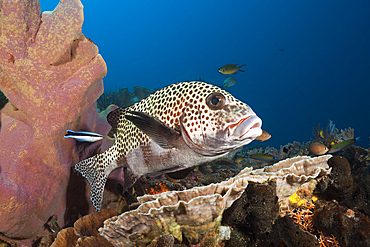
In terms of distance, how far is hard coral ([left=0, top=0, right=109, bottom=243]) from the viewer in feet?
7.34

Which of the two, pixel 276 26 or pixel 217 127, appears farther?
pixel 276 26

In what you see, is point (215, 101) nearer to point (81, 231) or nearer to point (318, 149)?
point (81, 231)

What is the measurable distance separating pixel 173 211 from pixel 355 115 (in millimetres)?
116480

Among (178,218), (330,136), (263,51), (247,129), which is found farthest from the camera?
(263,51)

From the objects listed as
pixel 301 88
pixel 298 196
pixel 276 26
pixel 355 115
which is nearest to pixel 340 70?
pixel 301 88

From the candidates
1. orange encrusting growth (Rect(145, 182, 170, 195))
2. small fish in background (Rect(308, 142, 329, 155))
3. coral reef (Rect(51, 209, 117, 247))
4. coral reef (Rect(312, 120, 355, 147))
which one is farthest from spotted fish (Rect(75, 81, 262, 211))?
coral reef (Rect(312, 120, 355, 147))

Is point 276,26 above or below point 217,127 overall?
above

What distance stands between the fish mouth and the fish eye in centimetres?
26

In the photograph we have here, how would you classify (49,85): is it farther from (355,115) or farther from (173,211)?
(355,115)

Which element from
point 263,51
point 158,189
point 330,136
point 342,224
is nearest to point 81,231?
point 158,189

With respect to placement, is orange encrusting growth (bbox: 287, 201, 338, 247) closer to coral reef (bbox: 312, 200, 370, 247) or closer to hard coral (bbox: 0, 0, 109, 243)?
coral reef (bbox: 312, 200, 370, 247)

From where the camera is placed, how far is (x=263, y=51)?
12506cm

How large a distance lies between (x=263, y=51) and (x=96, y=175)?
14094 cm

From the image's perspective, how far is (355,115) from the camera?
88.6 meters
